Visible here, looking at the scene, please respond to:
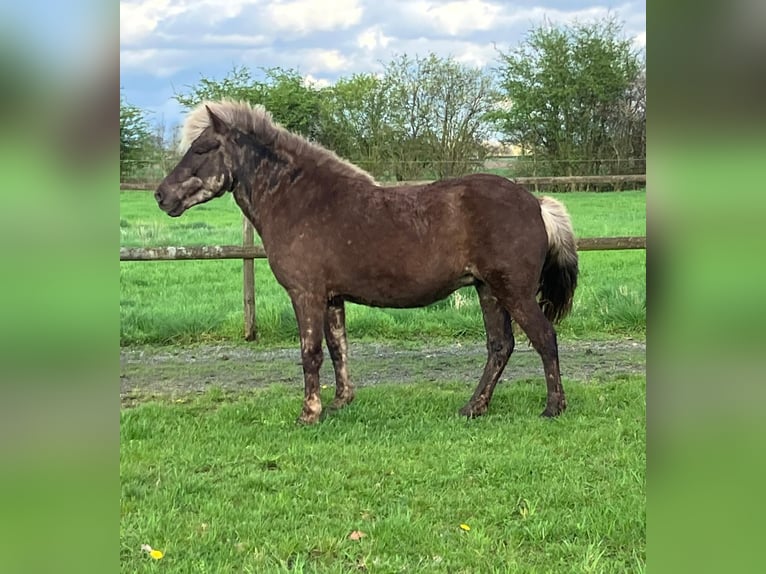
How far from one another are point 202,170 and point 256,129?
504mm

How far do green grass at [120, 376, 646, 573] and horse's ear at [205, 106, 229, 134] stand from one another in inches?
80.0

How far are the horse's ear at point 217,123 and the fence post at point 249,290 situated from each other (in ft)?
7.31

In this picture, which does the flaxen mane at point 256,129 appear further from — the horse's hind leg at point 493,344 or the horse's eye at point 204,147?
the horse's hind leg at point 493,344

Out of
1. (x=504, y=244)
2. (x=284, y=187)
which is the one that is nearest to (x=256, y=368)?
(x=284, y=187)

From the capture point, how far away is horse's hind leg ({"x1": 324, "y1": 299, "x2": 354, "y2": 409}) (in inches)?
196

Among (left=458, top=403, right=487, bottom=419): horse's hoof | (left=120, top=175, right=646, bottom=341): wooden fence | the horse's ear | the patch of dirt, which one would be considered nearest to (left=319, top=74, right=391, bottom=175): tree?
(left=120, top=175, right=646, bottom=341): wooden fence

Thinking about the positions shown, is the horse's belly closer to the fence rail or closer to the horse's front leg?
the horse's front leg

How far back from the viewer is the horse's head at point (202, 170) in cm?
476

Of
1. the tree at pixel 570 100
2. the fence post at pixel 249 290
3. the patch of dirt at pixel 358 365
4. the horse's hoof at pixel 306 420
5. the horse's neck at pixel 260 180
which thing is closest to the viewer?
the horse's hoof at pixel 306 420

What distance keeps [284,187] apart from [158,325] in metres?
3.05

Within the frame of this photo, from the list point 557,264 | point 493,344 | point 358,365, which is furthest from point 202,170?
point 557,264

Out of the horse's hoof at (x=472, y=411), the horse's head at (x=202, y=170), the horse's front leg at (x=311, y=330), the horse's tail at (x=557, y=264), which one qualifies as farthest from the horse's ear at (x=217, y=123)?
the horse's hoof at (x=472, y=411)

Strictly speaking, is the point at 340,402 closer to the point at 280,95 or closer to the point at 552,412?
the point at 552,412
